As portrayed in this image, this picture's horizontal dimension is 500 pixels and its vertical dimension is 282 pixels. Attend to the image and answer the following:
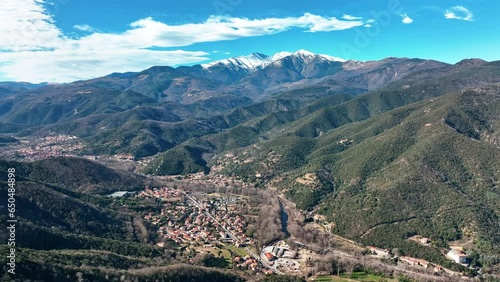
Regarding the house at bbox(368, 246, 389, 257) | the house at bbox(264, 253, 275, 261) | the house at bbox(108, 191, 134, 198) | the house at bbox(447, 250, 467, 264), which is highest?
the house at bbox(108, 191, 134, 198)

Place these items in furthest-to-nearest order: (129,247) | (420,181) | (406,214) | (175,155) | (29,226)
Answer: (175,155), (420,181), (406,214), (129,247), (29,226)

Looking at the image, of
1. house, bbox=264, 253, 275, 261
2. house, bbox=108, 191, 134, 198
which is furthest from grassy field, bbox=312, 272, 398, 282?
house, bbox=108, 191, 134, 198

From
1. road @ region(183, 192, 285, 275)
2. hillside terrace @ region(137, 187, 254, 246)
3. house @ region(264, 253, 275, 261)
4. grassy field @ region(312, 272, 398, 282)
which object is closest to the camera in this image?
grassy field @ region(312, 272, 398, 282)

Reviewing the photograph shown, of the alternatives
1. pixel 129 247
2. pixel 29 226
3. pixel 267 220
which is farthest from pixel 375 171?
pixel 29 226

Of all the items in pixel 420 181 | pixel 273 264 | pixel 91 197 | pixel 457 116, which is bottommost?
pixel 273 264

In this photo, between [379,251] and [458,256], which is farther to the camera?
[379,251]

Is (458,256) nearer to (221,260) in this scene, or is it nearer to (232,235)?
(221,260)

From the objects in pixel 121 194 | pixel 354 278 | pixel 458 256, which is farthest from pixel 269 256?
pixel 121 194

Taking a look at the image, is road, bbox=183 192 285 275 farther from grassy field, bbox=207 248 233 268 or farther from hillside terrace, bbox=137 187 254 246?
grassy field, bbox=207 248 233 268

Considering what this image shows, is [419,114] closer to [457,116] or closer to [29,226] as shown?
[457,116]
